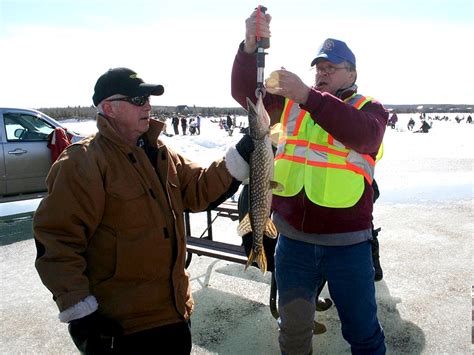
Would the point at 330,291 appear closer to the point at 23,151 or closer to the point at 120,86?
the point at 120,86

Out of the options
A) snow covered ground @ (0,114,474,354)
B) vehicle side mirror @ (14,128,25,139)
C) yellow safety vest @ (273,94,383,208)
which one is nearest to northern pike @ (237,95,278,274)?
yellow safety vest @ (273,94,383,208)

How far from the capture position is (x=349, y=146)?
2.51 m

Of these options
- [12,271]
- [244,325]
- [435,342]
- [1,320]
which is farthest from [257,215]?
[12,271]

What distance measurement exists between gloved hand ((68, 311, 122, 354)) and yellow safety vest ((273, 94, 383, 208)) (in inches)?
51.5

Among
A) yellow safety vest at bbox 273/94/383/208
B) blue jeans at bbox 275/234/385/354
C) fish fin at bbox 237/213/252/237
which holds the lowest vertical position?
blue jeans at bbox 275/234/385/354

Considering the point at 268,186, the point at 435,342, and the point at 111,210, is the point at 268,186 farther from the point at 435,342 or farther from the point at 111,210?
the point at 435,342

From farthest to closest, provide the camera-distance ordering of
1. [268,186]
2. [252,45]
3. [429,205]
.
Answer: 1. [429,205]
2. [252,45]
3. [268,186]

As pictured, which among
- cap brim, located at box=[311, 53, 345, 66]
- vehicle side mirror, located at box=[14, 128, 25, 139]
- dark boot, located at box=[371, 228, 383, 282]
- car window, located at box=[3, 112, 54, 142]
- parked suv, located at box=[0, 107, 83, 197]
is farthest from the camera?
vehicle side mirror, located at box=[14, 128, 25, 139]

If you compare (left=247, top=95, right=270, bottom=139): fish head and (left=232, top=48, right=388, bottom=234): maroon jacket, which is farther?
(left=232, top=48, right=388, bottom=234): maroon jacket

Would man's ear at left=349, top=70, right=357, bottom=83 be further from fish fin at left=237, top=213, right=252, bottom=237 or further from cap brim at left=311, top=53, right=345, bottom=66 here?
fish fin at left=237, top=213, right=252, bottom=237

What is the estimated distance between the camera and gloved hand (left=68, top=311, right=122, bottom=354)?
80.8 inches

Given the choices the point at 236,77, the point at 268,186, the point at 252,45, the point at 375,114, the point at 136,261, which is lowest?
the point at 136,261

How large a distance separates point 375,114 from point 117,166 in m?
1.68

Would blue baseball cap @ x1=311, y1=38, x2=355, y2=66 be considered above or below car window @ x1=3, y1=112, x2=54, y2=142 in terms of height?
above
